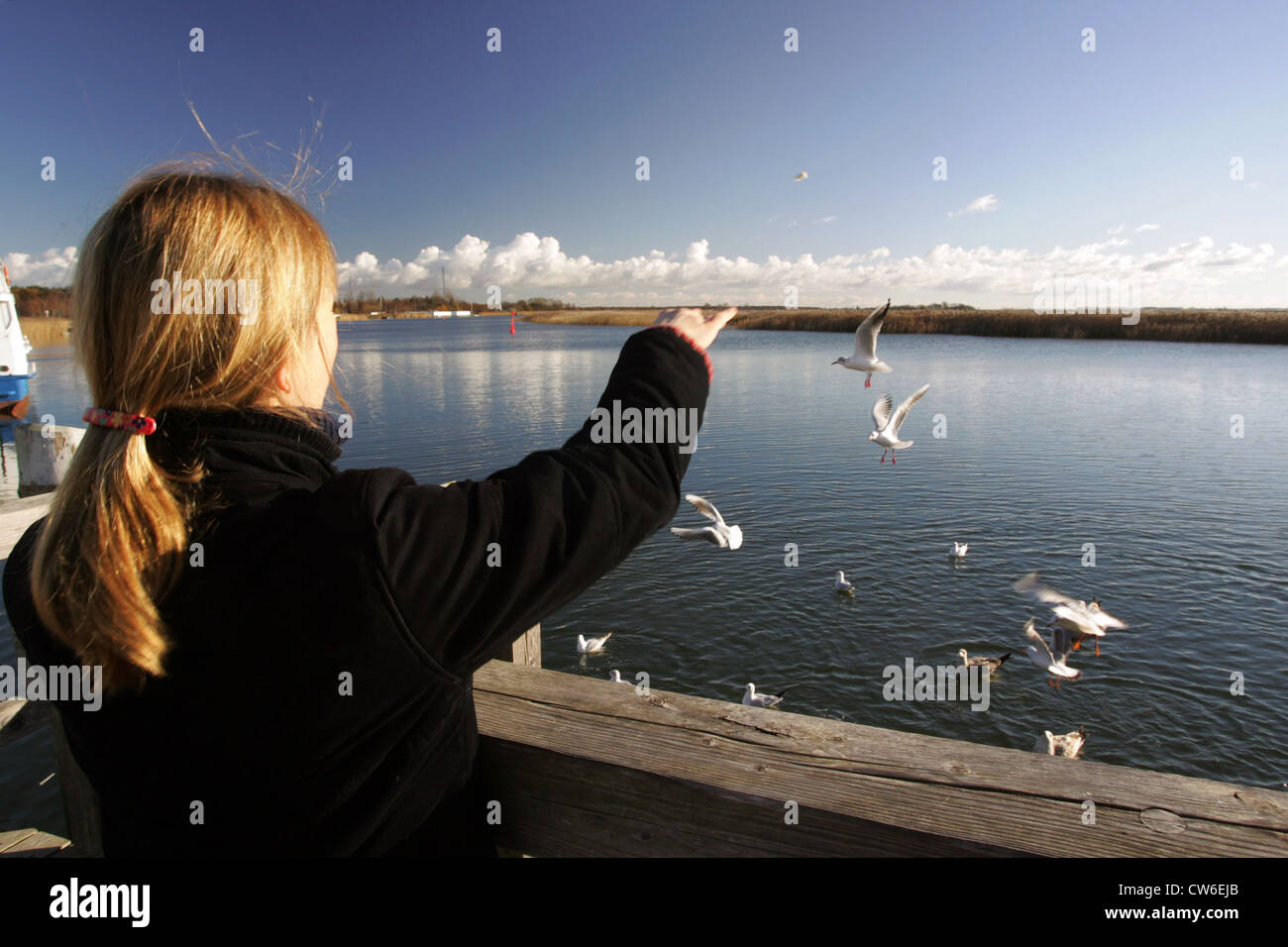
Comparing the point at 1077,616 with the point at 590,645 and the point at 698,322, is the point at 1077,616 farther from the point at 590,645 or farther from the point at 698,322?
the point at 698,322

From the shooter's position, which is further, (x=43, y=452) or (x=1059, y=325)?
(x=1059, y=325)

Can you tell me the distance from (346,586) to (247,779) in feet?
1.29

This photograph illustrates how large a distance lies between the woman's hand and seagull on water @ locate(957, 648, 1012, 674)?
8.21 meters

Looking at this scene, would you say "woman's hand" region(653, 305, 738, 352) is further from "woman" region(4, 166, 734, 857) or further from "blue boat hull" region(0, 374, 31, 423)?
"blue boat hull" region(0, 374, 31, 423)

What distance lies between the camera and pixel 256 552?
3.38 feet

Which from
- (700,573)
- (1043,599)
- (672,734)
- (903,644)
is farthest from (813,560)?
(672,734)

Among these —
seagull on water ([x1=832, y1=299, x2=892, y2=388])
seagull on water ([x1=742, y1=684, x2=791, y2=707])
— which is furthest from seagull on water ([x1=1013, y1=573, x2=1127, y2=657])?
seagull on water ([x1=832, y1=299, x2=892, y2=388])

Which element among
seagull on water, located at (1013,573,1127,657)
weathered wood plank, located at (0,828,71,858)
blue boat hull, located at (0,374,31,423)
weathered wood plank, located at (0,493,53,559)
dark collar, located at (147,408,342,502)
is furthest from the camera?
blue boat hull, located at (0,374,31,423)

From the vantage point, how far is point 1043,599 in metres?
7.90

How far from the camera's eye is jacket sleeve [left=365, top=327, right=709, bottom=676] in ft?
3.38

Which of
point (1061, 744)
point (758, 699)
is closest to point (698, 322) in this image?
point (758, 699)

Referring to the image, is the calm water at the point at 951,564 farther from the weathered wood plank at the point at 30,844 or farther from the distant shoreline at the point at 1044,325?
the distant shoreline at the point at 1044,325

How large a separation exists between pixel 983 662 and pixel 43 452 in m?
9.03
